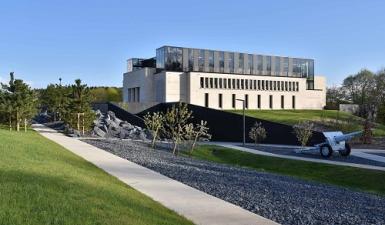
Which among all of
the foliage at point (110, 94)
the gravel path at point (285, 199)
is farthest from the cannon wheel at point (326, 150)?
the foliage at point (110, 94)

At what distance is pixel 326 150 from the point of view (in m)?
26.5

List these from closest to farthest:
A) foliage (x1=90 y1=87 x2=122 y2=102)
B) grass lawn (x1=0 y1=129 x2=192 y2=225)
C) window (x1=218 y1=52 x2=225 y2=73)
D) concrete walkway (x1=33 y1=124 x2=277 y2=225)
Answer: grass lawn (x1=0 y1=129 x2=192 y2=225) < concrete walkway (x1=33 y1=124 x2=277 y2=225) < window (x1=218 y1=52 x2=225 y2=73) < foliage (x1=90 y1=87 x2=122 y2=102)

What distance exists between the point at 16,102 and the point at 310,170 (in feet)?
68.0

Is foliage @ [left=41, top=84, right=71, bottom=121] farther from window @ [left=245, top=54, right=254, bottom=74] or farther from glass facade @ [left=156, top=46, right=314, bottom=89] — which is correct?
window @ [left=245, top=54, right=254, bottom=74]

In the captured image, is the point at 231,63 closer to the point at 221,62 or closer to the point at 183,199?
the point at 221,62

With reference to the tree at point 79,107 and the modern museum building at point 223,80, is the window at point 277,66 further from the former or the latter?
the tree at point 79,107

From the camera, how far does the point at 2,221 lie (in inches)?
217

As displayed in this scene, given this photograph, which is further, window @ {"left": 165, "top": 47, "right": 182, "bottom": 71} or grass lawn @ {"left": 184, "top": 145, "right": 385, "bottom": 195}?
window @ {"left": 165, "top": 47, "right": 182, "bottom": 71}

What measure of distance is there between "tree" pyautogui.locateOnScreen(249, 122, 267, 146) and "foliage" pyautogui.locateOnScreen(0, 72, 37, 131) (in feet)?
53.0

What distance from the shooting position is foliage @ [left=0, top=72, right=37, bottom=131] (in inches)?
1275

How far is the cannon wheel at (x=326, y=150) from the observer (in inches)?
1037

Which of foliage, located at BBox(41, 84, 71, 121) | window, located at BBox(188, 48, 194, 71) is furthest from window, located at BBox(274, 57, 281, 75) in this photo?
foliage, located at BBox(41, 84, 71, 121)

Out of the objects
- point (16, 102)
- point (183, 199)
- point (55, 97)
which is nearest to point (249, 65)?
point (55, 97)

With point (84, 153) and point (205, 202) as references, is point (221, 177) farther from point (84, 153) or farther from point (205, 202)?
point (84, 153)
